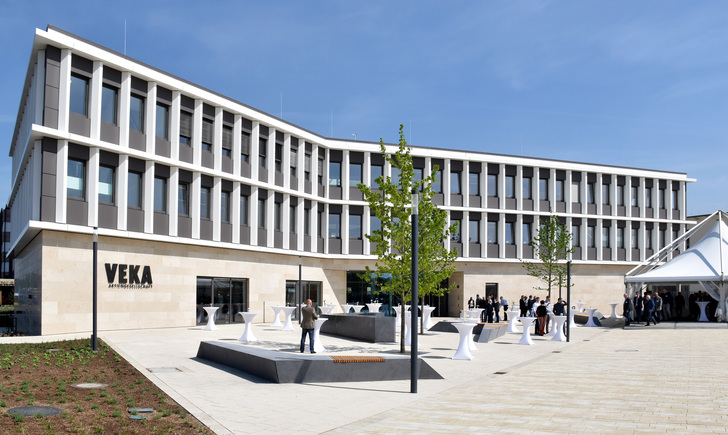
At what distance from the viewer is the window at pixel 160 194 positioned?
30141mm

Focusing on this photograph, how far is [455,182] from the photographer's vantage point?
48.9 metres

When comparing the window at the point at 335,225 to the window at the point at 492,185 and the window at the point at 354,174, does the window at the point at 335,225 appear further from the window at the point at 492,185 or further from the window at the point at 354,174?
the window at the point at 492,185

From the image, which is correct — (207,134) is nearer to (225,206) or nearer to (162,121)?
(162,121)

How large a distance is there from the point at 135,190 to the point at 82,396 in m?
19.3

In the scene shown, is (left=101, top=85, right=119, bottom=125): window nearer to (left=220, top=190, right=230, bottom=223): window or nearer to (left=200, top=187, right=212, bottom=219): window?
(left=200, top=187, right=212, bottom=219): window

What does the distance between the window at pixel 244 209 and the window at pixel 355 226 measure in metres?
10.3

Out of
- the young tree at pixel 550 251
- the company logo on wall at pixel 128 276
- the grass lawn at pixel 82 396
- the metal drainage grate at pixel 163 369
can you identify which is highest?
the young tree at pixel 550 251

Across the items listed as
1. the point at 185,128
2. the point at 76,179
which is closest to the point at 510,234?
the point at 185,128

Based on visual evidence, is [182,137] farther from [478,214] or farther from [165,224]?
[478,214]

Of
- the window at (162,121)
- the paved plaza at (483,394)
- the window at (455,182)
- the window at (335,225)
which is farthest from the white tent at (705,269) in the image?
the window at (162,121)

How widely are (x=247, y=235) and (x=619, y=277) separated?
3261cm

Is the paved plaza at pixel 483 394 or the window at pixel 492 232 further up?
the window at pixel 492 232

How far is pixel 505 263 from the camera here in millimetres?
49438

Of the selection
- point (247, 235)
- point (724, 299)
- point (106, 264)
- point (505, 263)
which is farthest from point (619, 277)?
point (106, 264)
